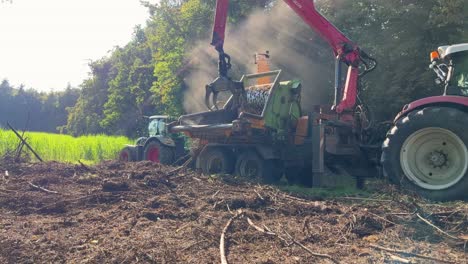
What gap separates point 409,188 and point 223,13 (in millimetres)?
5950

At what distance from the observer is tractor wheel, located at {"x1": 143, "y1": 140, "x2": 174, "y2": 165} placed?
12969 mm

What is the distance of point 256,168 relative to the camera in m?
9.45

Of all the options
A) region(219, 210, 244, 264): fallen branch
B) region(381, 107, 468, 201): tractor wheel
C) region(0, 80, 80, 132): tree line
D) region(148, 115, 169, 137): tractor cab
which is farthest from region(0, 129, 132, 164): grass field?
region(0, 80, 80, 132): tree line

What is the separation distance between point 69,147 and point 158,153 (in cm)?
763

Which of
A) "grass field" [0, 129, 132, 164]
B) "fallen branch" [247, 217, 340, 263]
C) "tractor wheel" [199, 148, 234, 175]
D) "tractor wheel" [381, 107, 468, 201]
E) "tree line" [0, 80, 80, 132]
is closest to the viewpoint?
"fallen branch" [247, 217, 340, 263]

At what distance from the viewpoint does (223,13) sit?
10.1m

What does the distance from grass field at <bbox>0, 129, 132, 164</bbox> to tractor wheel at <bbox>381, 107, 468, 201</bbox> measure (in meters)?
14.0

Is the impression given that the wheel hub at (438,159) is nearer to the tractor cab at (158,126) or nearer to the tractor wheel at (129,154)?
the tractor cab at (158,126)

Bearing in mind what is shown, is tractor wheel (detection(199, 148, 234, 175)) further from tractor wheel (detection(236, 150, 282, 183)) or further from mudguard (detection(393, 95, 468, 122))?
mudguard (detection(393, 95, 468, 122))

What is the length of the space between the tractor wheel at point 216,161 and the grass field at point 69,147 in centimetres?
879

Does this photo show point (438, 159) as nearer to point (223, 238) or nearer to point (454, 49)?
point (454, 49)

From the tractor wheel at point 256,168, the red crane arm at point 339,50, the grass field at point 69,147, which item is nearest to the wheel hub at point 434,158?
the red crane arm at point 339,50

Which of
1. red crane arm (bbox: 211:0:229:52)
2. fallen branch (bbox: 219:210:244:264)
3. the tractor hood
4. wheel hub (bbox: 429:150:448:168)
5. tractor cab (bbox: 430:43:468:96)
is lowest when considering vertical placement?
fallen branch (bbox: 219:210:244:264)

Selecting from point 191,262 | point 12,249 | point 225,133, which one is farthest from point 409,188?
point 12,249
